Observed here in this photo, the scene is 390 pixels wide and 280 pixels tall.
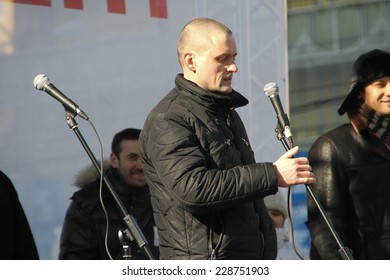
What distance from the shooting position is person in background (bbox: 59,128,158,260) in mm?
5789

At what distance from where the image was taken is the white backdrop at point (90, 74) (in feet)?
19.1

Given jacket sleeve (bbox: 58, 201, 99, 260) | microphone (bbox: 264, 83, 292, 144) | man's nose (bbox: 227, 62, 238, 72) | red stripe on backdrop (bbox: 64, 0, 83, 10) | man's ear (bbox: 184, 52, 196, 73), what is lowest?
jacket sleeve (bbox: 58, 201, 99, 260)

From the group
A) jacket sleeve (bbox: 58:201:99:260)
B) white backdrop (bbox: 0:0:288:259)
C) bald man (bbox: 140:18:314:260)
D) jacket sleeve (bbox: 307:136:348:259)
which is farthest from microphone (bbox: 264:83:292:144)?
jacket sleeve (bbox: 58:201:99:260)

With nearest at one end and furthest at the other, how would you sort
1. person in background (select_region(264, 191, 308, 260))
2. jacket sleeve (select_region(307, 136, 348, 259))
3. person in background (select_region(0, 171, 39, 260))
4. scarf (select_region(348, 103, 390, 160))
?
jacket sleeve (select_region(307, 136, 348, 259)) → scarf (select_region(348, 103, 390, 160)) → person in background (select_region(0, 171, 39, 260)) → person in background (select_region(264, 191, 308, 260))

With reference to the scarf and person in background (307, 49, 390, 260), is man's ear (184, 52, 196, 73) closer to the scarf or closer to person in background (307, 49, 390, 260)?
person in background (307, 49, 390, 260)

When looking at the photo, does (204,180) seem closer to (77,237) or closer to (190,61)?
(190,61)

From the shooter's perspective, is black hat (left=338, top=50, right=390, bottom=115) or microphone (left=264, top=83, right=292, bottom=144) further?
black hat (left=338, top=50, right=390, bottom=115)

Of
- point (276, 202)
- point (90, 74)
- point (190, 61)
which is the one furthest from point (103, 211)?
point (190, 61)

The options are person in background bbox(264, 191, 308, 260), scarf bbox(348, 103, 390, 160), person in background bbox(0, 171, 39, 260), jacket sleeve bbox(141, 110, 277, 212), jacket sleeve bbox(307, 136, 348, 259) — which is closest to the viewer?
jacket sleeve bbox(141, 110, 277, 212)

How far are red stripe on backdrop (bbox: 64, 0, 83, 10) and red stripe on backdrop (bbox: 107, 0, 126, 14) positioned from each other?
15 centimetres

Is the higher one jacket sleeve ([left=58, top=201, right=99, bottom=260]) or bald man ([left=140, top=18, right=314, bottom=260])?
→ bald man ([left=140, top=18, right=314, bottom=260])

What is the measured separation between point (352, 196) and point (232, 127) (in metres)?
1.11

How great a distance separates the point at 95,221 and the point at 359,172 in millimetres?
1481

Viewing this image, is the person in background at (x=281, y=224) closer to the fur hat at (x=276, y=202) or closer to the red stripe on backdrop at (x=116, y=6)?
the fur hat at (x=276, y=202)
